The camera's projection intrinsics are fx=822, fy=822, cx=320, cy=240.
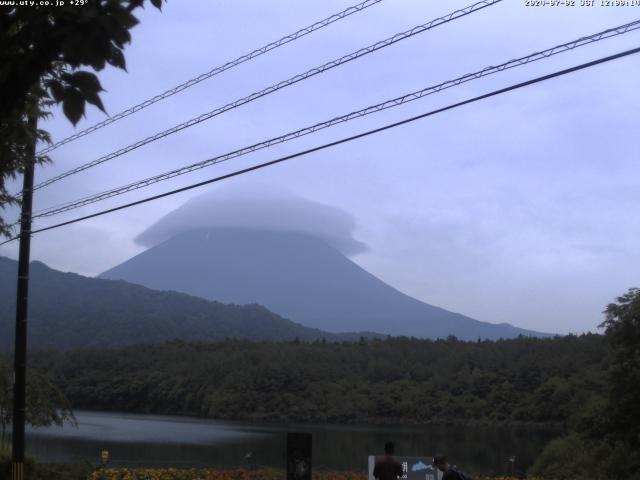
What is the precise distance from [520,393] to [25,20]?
169 ft

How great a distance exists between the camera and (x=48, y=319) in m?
159

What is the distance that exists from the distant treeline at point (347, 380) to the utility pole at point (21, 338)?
35.8 metres

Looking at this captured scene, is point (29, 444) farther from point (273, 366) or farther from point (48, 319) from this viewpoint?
point (48, 319)

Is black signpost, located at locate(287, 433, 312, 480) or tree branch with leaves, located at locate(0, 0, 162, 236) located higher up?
tree branch with leaves, located at locate(0, 0, 162, 236)

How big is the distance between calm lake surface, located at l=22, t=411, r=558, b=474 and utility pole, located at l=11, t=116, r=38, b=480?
6723 mm

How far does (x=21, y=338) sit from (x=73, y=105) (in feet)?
40.0

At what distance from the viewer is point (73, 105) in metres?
4.09

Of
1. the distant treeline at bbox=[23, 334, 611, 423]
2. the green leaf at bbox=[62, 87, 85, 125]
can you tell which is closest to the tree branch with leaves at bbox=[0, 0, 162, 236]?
the green leaf at bbox=[62, 87, 85, 125]

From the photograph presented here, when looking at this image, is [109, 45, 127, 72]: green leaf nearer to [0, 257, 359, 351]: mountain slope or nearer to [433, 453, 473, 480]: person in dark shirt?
[433, 453, 473, 480]: person in dark shirt

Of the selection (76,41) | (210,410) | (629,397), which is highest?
(76,41)

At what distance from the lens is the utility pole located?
14.6 metres

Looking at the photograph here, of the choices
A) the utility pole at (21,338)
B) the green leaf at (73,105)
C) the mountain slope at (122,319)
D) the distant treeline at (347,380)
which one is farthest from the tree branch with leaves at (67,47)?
the mountain slope at (122,319)

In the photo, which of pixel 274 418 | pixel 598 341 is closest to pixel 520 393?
A: pixel 598 341

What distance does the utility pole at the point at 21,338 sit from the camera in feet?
48.0
